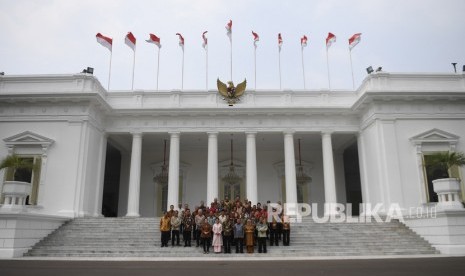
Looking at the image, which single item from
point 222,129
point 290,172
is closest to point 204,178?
point 222,129

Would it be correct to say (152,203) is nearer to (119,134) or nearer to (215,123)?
(119,134)

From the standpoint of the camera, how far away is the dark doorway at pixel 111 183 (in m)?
22.8

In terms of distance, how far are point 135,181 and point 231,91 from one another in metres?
7.04

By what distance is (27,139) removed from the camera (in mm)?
16891

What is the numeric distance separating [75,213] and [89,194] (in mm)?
1426

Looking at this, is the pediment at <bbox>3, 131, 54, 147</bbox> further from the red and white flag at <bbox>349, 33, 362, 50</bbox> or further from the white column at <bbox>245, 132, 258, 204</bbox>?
the red and white flag at <bbox>349, 33, 362, 50</bbox>

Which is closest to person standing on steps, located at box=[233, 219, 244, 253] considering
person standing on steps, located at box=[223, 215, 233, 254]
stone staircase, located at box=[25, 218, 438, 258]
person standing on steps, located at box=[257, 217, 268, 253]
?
person standing on steps, located at box=[223, 215, 233, 254]

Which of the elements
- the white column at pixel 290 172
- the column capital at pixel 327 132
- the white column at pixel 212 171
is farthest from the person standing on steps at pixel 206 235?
the column capital at pixel 327 132

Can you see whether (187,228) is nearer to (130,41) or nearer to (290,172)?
(290,172)

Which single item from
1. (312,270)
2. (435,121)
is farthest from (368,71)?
(312,270)

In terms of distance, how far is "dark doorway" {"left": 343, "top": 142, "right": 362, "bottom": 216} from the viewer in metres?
23.0

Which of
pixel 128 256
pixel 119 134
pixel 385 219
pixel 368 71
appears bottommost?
pixel 128 256

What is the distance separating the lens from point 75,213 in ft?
51.3

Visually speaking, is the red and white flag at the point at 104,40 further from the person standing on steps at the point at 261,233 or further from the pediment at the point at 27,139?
the person standing on steps at the point at 261,233
